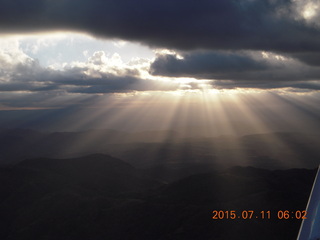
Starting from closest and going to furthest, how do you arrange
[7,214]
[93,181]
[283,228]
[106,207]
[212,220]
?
[283,228] → [212,220] → [106,207] → [7,214] → [93,181]

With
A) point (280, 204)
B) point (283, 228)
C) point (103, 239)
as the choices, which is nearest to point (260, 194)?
point (280, 204)

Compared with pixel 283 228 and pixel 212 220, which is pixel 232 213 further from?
pixel 283 228

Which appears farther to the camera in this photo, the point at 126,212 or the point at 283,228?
the point at 126,212

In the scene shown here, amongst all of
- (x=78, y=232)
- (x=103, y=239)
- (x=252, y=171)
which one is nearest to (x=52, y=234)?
(x=78, y=232)

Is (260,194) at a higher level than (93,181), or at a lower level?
higher

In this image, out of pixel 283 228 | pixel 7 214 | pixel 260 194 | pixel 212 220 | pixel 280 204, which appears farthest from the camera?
pixel 7 214
